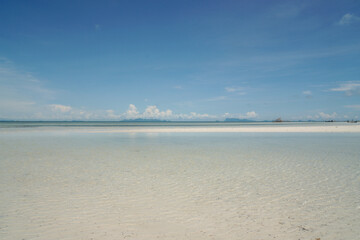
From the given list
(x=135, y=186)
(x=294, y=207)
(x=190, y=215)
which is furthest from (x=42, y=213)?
(x=294, y=207)

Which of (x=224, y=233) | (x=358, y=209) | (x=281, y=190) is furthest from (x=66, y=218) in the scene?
(x=358, y=209)

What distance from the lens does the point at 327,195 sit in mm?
7621

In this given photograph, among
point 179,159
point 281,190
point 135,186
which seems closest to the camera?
point 281,190

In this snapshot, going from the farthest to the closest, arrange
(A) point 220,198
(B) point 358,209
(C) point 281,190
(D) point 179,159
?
(D) point 179,159, (C) point 281,190, (A) point 220,198, (B) point 358,209

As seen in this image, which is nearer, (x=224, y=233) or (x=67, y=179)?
(x=224, y=233)

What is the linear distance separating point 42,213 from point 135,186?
3228 mm

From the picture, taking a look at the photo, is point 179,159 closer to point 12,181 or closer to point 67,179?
point 67,179

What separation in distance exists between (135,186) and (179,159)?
226 inches

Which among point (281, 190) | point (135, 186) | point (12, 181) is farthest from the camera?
point (12, 181)

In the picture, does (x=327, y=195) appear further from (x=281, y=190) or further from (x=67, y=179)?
(x=67, y=179)

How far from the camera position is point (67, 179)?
9.74 m

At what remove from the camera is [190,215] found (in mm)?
6168

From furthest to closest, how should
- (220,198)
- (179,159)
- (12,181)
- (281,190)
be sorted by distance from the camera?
(179,159)
(12,181)
(281,190)
(220,198)

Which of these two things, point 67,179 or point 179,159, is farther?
point 179,159
